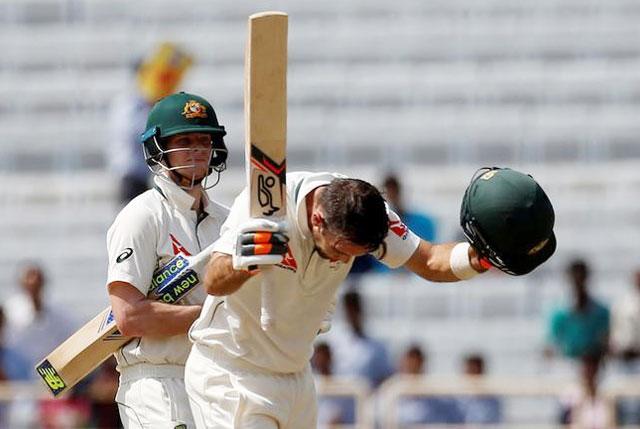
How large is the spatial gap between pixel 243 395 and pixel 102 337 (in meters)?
0.75

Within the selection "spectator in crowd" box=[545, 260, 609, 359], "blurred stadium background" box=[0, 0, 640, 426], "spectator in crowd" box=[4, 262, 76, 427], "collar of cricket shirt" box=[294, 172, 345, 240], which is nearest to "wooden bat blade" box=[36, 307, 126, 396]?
"collar of cricket shirt" box=[294, 172, 345, 240]

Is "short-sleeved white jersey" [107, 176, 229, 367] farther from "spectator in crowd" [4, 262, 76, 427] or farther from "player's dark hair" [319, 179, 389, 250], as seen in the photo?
"spectator in crowd" [4, 262, 76, 427]

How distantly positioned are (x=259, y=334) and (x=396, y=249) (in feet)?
1.70

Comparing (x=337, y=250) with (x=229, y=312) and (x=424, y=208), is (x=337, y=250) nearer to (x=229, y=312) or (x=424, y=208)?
(x=229, y=312)

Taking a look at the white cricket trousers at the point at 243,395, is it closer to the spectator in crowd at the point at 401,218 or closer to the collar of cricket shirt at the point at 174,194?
the collar of cricket shirt at the point at 174,194

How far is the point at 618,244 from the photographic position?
11.9 metres

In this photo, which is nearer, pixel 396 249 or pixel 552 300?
pixel 396 249

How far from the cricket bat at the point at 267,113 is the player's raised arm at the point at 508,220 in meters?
0.63

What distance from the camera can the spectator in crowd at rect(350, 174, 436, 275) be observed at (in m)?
10.2

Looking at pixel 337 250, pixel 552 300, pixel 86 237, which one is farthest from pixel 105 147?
pixel 337 250

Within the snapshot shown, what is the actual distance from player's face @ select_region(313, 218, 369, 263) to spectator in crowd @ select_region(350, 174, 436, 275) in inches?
200

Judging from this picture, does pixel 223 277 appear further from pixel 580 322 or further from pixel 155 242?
pixel 580 322

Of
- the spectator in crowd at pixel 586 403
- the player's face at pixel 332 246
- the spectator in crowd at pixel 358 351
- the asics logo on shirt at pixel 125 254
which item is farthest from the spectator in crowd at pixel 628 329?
the player's face at pixel 332 246

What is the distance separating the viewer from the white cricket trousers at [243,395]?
508cm
